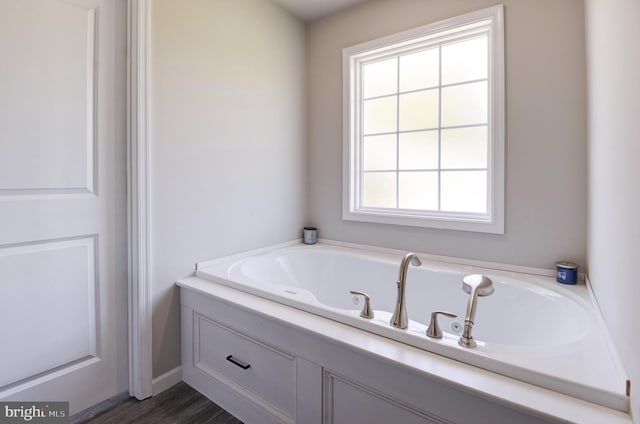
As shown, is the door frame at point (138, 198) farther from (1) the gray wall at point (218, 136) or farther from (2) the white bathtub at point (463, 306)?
(2) the white bathtub at point (463, 306)

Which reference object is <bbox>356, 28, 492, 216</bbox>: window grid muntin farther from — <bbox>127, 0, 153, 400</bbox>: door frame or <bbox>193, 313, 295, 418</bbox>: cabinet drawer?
<bbox>127, 0, 153, 400</bbox>: door frame

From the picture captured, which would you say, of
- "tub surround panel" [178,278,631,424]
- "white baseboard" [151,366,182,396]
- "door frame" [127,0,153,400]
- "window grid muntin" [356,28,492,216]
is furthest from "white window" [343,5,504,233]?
"white baseboard" [151,366,182,396]

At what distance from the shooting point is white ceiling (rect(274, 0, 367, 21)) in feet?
7.89

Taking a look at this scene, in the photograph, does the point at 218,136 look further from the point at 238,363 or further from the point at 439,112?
the point at 439,112

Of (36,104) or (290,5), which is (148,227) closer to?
(36,104)

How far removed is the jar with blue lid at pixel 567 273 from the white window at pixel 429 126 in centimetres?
36

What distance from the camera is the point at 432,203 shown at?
230 cm

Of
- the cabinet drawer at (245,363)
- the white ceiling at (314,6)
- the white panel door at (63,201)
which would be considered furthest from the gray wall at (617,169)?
the white panel door at (63,201)

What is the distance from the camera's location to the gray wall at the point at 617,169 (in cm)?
84

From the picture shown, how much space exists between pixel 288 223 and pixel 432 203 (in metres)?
1.12

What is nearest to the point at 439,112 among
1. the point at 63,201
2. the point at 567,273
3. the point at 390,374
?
the point at 567,273

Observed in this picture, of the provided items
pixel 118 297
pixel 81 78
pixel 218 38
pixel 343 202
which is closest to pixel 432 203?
pixel 343 202

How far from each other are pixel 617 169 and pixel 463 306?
3.47ft

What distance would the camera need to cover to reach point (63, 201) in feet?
4.89
